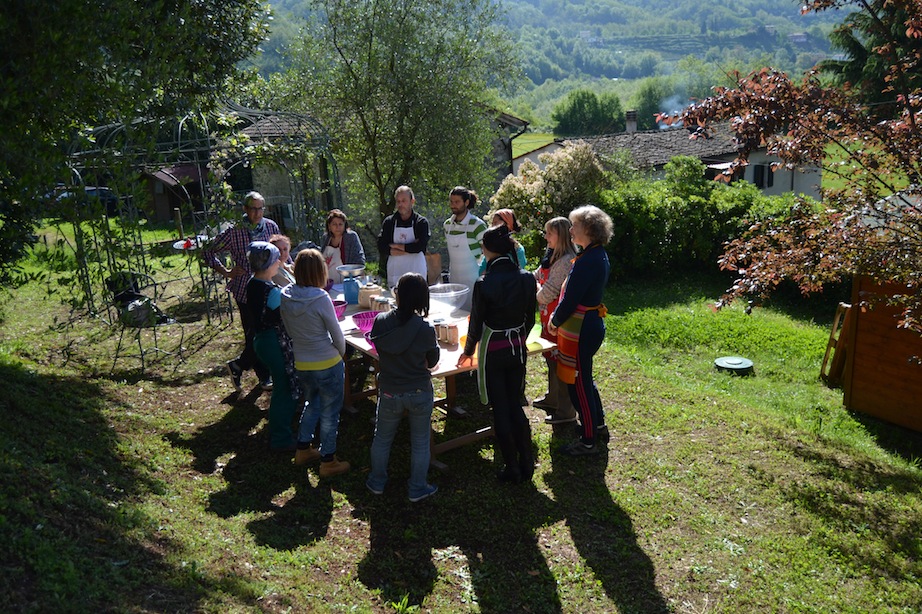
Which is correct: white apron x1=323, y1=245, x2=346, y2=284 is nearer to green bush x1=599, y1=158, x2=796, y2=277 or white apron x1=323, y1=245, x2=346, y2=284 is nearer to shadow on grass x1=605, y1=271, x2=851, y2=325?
shadow on grass x1=605, y1=271, x2=851, y2=325

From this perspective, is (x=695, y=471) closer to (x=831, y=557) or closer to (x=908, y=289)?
(x=831, y=557)

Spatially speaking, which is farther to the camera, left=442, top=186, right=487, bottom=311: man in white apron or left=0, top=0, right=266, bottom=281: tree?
left=442, top=186, right=487, bottom=311: man in white apron

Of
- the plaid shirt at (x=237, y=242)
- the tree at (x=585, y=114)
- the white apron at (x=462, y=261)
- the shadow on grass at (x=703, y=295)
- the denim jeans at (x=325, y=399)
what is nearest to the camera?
the denim jeans at (x=325, y=399)

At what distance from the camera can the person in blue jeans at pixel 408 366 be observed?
5.01 m

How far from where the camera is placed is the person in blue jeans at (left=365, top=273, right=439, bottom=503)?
16.4 feet

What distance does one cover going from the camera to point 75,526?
4152 mm

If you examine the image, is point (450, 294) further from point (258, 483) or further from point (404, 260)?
point (258, 483)

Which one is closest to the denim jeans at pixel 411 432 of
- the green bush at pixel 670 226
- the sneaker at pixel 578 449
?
the sneaker at pixel 578 449

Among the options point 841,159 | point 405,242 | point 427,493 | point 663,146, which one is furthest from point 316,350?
point 663,146

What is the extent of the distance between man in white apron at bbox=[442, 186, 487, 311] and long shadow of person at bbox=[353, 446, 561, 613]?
260cm

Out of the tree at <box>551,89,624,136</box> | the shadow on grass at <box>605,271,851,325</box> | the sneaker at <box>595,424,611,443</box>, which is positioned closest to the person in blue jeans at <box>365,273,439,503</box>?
the sneaker at <box>595,424,611,443</box>

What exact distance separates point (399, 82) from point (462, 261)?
8.50m

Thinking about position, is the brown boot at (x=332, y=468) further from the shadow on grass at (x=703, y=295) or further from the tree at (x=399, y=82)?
the tree at (x=399, y=82)

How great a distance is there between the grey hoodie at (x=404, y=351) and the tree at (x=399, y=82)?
35.8 feet
